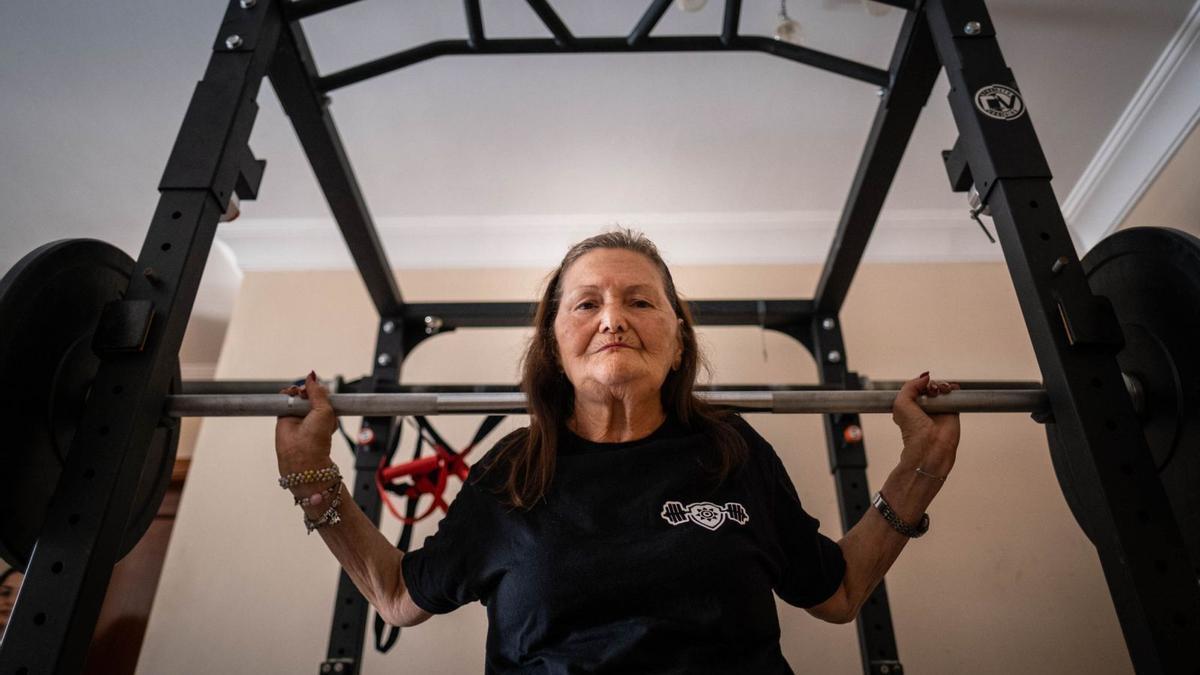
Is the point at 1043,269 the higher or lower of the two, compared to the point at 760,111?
lower

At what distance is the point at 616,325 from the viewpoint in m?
1.17

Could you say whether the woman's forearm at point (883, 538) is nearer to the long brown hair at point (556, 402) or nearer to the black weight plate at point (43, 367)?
the long brown hair at point (556, 402)

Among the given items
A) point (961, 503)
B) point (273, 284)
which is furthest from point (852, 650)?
point (273, 284)

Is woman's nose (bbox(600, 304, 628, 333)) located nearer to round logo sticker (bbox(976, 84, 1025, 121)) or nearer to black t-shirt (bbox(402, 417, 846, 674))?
black t-shirt (bbox(402, 417, 846, 674))

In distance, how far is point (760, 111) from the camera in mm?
2213

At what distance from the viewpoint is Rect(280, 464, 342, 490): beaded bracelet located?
3.43ft

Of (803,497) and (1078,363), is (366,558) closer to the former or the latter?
(1078,363)

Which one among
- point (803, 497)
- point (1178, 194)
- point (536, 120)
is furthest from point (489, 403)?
point (1178, 194)

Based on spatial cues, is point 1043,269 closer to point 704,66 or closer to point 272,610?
point 704,66

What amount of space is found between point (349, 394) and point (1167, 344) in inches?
48.5

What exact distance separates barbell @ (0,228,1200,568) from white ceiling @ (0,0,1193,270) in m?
1.00

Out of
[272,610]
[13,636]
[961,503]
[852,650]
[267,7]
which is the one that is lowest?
[13,636]

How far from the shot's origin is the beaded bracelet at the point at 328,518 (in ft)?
3.48

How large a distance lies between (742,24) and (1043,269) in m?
1.21
